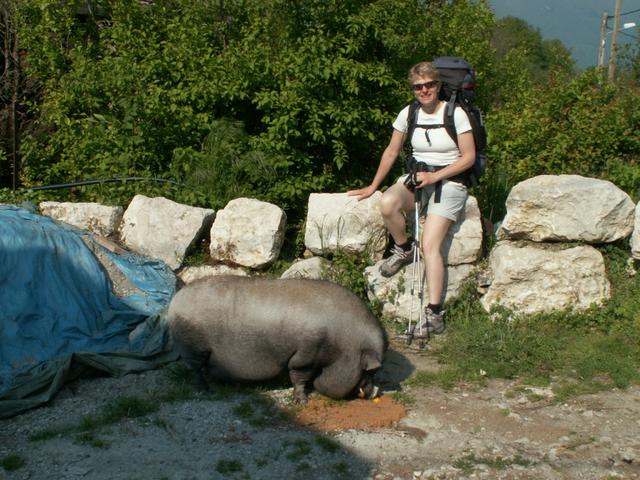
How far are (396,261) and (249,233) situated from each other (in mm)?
1604

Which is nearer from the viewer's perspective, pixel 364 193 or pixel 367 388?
pixel 367 388

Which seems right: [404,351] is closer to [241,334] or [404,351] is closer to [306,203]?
[241,334]

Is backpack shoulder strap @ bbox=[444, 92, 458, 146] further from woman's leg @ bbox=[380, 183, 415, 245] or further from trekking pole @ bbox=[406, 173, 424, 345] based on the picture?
woman's leg @ bbox=[380, 183, 415, 245]

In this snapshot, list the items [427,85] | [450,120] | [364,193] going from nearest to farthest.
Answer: [427,85], [450,120], [364,193]

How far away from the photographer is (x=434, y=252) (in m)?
7.13

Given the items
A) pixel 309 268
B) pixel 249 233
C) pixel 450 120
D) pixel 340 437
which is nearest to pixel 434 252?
pixel 450 120

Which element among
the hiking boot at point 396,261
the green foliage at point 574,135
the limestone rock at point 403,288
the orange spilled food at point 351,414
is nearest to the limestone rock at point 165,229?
the limestone rock at point 403,288

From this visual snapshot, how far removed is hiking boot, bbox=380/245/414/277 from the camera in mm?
7586

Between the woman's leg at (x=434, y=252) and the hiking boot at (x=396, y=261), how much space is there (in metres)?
0.44

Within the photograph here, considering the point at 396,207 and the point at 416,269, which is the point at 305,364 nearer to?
the point at 416,269

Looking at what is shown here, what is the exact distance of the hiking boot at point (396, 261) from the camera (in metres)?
7.59

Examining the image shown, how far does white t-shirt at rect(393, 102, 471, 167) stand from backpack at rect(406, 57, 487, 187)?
0.12ft

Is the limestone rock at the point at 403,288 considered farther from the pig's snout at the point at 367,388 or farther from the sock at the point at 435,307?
the pig's snout at the point at 367,388

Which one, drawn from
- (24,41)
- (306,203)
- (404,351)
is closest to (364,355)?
(404,351)
